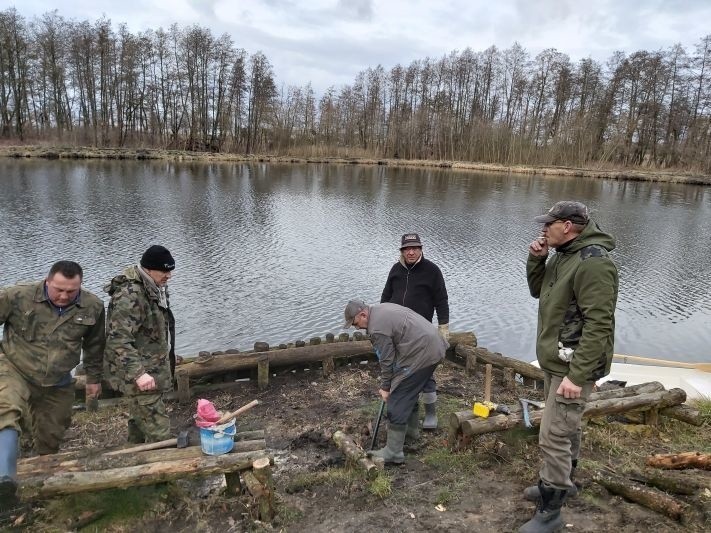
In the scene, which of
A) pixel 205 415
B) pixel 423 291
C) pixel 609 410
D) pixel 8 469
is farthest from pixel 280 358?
pixel 609 410

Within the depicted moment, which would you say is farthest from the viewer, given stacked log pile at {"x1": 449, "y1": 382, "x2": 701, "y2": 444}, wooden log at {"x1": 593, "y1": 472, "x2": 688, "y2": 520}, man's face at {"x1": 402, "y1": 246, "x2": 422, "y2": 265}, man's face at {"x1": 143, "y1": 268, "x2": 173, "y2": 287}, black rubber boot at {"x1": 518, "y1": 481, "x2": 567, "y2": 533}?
man's face at {"x1": 402, "y1": 246, "x2": 422, "y2": 265}

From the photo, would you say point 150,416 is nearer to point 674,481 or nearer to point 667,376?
point 674,481

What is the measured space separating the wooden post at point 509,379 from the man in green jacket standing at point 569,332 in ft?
12.8

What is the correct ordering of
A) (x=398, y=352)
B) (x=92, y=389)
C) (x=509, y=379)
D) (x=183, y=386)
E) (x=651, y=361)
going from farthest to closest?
(x=651, y=361) → (x=509, y=379) → (x=183, y=386) → (x=398, y=352) → (x=92, y=389)

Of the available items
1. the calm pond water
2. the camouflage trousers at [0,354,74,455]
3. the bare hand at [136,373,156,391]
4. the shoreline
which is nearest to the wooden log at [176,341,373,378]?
the camouflage trousers at [0,354,74,455]

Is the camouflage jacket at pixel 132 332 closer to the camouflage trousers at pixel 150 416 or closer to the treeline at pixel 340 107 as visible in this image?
the camouflage trousers at pixel 150 416

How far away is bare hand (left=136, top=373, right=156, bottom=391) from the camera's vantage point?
4156 mm

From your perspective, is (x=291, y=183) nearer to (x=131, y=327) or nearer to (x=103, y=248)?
(x=103, y=248)

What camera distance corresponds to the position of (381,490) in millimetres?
4383

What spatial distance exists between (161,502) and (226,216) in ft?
67.4

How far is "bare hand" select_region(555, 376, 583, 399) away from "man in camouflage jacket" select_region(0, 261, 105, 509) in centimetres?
385

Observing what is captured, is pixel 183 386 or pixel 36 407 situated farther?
pixel 183 386

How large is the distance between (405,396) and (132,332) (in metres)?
2.56

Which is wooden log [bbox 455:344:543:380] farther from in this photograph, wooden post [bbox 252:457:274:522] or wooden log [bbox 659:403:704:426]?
wooden post [bbox 252:457:274:522]
